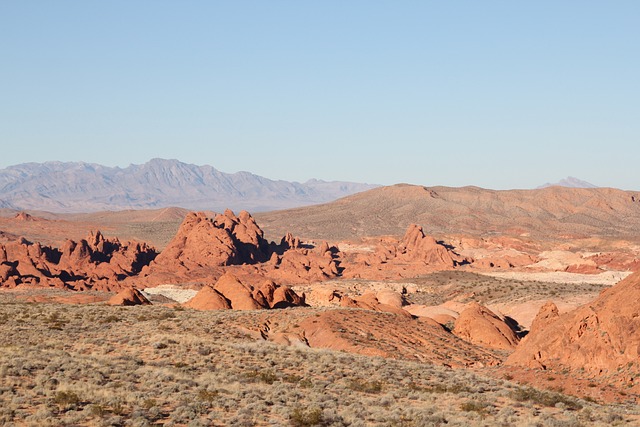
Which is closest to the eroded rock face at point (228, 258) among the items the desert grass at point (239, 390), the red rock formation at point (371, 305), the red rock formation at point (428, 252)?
the red rock formation at point (428, 252)

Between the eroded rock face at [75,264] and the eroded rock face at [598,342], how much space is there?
2172 inches

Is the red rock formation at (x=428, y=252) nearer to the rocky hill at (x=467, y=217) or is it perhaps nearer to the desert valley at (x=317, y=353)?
the desert valley at (x=317, y=353)

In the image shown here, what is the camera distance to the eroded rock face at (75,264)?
77438mm

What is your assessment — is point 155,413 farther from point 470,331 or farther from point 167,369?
point 470,331

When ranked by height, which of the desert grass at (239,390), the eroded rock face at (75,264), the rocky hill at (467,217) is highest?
the rocky hill at (467,217)

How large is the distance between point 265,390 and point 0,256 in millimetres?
72781

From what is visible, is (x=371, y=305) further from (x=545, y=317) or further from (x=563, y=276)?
(x=563, y=276)

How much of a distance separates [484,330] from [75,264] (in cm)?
6142

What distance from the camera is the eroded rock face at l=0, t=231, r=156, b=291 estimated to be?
254ft

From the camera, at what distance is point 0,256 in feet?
273

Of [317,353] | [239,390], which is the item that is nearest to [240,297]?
[317,353]

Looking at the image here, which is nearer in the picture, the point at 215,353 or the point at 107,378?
the point at 107,378

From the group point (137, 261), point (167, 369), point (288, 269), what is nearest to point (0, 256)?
point (137, 261)

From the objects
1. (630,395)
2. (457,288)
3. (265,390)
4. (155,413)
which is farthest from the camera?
(457,288)
